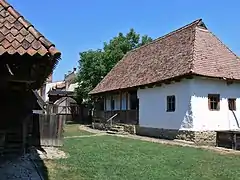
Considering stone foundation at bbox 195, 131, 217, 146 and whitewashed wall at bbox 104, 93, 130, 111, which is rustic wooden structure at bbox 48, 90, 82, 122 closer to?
whitewashed wall at bbox 104, 93, 130, 111

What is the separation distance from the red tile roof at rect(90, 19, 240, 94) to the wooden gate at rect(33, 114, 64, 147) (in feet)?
26.4

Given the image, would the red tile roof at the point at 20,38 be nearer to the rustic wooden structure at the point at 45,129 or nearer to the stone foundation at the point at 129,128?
the rustic wooden structure at the point at 45,129

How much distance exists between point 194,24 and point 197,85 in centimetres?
592

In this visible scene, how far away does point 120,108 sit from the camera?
92.2ft

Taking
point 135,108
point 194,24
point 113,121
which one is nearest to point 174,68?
point 194,24

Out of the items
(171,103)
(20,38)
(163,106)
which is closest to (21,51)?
(20,38)

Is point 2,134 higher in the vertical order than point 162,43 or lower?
lower

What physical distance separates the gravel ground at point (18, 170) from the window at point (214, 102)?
40.1ft

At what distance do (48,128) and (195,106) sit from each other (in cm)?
876

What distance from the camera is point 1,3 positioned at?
4.82 metres

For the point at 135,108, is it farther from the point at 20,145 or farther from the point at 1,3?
the point at 1,3

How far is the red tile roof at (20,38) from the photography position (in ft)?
13.3

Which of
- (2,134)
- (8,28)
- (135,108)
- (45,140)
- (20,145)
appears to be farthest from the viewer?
(135,108)

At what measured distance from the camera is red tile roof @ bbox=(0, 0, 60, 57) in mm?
4059
